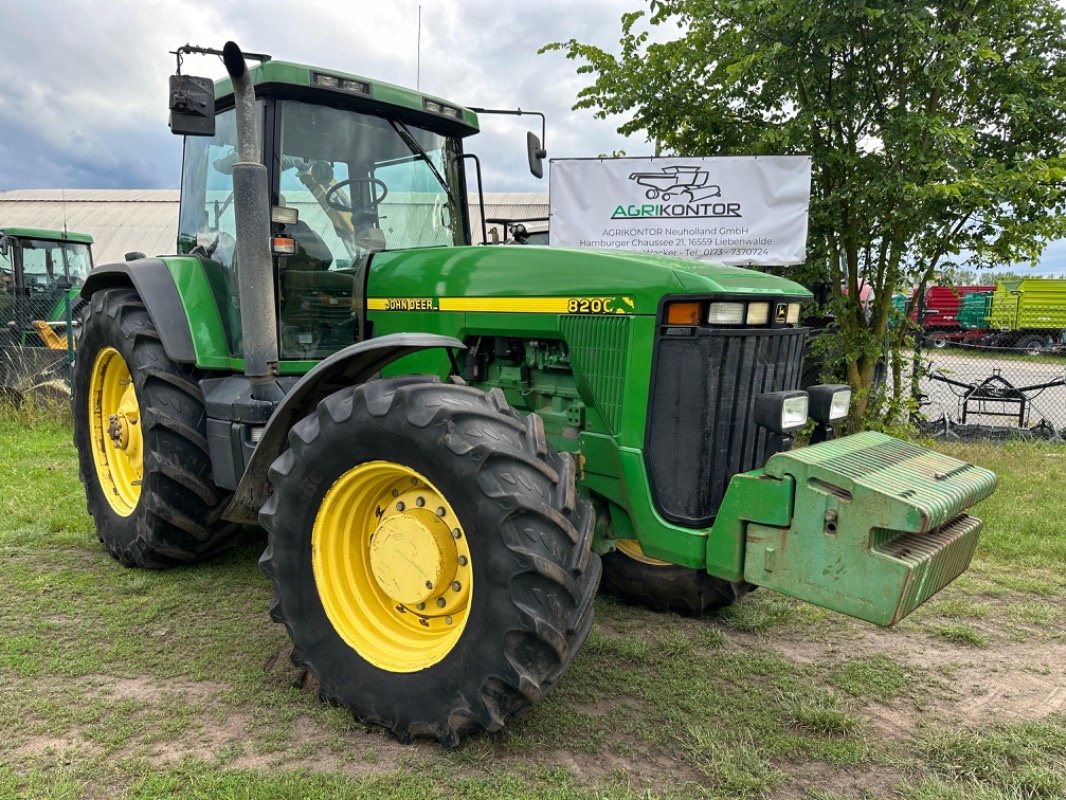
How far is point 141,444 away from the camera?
431cm

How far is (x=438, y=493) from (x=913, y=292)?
6190 mm

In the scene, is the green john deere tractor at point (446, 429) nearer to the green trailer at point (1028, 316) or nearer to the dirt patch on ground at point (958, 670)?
the dirt patch on ground at point (958, 670)

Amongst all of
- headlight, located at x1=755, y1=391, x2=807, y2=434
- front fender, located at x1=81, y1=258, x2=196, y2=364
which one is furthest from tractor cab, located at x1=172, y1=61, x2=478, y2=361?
headlight, located at x1=755, y1=391, x2=807, y2=434

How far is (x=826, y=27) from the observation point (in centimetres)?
601

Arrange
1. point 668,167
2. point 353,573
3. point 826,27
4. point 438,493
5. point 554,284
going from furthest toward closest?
point 668,167
point 826,27
point 554,284
point 353,573
point 438,493

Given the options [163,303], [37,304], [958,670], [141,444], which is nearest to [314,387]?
[163,303]

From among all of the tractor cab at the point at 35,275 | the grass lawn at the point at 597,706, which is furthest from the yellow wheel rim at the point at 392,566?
the tractor cab at the point at 35,275

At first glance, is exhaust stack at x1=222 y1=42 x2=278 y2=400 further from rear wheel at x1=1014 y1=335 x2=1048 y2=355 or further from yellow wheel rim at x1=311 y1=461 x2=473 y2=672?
rear wheel at x1=1014 y1=335 x2=1048 y2=355

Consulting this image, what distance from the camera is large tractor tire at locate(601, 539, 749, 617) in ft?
12.1

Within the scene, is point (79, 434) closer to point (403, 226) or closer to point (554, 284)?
point (403, 226)

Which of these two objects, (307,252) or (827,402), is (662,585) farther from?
(307,252)

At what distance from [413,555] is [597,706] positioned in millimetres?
926

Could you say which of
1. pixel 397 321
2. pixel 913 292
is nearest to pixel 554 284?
pixel 397 321

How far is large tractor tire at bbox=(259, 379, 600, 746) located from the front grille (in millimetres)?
459
